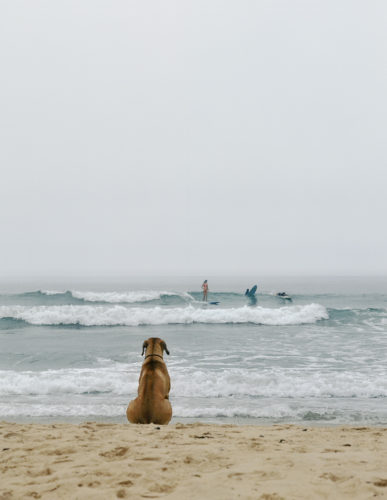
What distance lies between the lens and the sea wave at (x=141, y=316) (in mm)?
23516

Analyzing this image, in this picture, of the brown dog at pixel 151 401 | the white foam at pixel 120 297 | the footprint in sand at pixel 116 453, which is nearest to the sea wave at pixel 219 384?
the brown dog at pixel 151 401

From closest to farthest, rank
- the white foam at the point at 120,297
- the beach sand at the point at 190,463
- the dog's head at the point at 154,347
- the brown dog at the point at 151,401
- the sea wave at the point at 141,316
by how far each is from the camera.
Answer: the beach sand at the point at 190,463
the brown dog at the point at 151,401
the dog's head at the point at 154,347
the sea wave at the point at 141,316
the white foam at the point at 120,297

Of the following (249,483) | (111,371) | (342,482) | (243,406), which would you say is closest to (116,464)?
(249,483)

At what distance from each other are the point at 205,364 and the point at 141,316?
12.9 meters

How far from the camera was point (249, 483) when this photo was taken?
10.1 ft

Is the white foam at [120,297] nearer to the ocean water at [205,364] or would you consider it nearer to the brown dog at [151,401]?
the ocean water at [205,364]

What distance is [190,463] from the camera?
369cm

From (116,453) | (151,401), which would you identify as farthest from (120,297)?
(116,453)

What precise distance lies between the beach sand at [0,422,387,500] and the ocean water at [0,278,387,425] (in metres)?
2.26

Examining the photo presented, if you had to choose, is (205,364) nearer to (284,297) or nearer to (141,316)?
(141,316)

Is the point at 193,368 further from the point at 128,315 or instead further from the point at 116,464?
the point at 128,315

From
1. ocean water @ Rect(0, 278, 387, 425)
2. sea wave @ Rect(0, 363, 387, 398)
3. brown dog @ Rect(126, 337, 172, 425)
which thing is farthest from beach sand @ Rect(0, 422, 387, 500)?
sea wave @ Rect(0, 363, 387, 398)

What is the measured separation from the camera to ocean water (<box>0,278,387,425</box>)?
25.2 ft

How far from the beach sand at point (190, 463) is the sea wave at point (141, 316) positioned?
18.4 m
